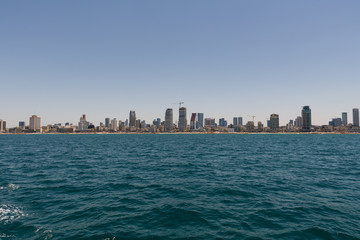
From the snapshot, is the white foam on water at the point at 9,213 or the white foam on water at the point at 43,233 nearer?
the white foam on water at the point at 43,233

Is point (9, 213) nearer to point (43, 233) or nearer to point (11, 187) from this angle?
point (43, 233)

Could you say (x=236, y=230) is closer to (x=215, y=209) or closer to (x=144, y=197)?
(x=215, y=209)

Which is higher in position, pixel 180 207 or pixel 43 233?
pixel 43 233

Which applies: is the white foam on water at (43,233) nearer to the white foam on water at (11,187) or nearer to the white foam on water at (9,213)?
the white foam on water at (9,213)

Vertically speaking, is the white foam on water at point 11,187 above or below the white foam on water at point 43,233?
below

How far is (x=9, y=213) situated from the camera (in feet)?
58.4

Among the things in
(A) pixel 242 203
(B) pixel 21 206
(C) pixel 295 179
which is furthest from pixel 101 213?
(C) pixel 295 179

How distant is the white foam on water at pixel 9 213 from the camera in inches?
653

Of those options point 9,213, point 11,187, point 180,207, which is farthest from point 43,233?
point 11,187

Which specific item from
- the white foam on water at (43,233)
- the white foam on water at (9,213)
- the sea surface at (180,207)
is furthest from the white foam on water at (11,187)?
the white foam on water at (43,233)

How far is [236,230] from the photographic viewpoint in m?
15.0

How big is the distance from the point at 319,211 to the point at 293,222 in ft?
14.6

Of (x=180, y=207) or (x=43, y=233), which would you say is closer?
(x=43, y=233)

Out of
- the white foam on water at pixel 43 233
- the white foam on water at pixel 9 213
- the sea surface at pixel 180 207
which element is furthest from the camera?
the white foam on water at pixel 9 213
